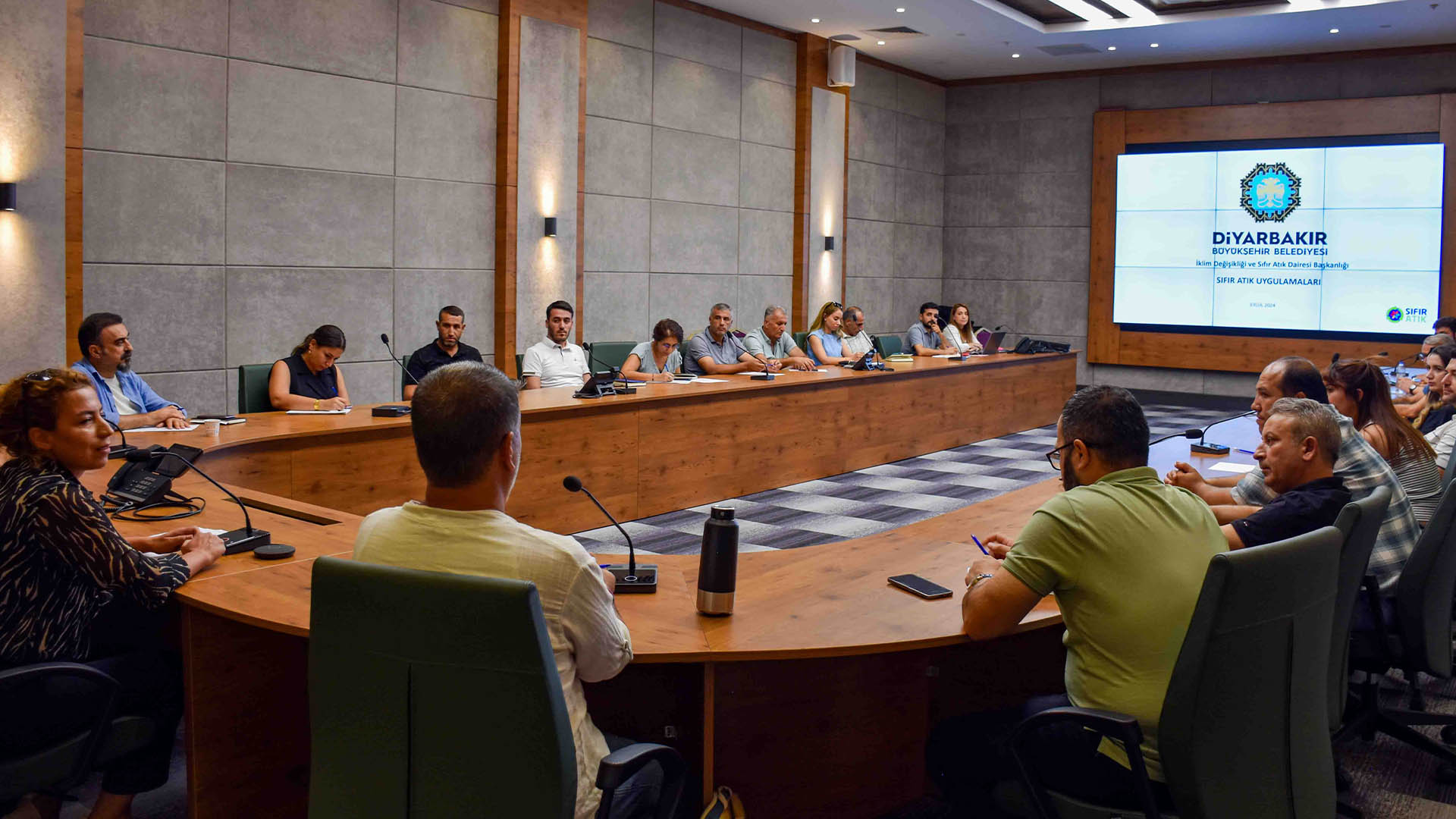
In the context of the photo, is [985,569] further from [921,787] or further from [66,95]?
[66,95]

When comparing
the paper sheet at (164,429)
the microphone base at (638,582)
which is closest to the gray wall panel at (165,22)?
the paper sheet at (164,429)

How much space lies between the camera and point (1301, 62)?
11.8 meters

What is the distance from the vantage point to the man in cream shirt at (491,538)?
1.83 metres

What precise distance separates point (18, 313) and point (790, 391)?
4.18 meters

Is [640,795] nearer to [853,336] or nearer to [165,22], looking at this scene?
[165,22]

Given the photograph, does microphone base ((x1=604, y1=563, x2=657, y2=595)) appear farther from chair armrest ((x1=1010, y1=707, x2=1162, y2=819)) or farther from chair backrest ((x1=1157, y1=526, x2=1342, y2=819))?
chair backrest ((x1=1157, y1=526, x2=1342, y2=819))

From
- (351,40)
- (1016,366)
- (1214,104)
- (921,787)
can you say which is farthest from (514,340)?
(1214,104)

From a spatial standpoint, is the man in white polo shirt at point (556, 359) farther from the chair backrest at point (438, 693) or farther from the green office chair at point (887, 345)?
the chair backrest at point (438, 693)

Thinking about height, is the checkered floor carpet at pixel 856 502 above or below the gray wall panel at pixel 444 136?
below

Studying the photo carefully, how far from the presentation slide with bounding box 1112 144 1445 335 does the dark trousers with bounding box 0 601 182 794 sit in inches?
459

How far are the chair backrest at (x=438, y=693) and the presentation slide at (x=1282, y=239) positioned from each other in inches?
467

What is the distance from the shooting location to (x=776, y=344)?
28.8ft

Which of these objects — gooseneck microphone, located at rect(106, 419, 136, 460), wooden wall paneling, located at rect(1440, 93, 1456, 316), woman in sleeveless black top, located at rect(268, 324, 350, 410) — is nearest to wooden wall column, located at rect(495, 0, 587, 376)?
woman in sleeveless black top, located at rect(268, 324, 350, 410)

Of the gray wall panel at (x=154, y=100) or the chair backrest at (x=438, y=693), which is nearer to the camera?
the chair backrest at (x=438, y=693)
